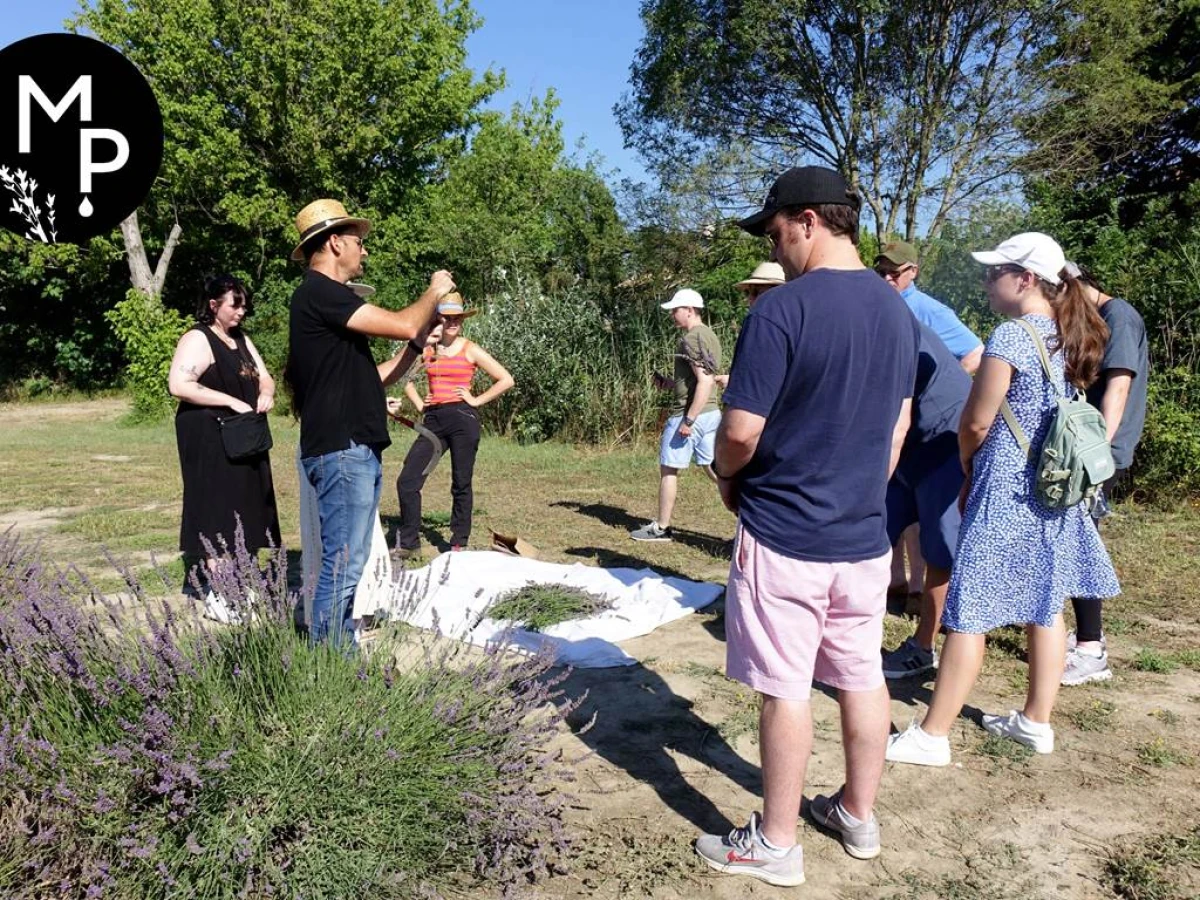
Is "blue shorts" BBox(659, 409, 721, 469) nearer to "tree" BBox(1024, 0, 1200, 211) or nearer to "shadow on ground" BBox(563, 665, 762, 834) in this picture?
"shadow on ground" BBox(563, 665, 762, 834)

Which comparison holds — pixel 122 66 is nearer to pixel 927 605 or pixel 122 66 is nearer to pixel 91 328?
pixel 91 328

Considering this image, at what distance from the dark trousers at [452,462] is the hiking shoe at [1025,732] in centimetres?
402

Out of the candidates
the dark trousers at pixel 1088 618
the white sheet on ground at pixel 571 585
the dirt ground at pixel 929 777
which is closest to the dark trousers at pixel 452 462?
the white sheet on ground at pixel 571 585

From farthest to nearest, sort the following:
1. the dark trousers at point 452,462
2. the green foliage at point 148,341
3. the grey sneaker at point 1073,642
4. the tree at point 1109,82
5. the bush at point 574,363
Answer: the green foliage at point 148,341 → the bush at point 574,363 → the tree at point 1109,82 → the dark trousers at point 452,462 → the grey sneaker at point 1073,642

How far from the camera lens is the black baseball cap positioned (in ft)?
8.17

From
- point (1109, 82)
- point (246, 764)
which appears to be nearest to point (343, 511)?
point (246, 764)

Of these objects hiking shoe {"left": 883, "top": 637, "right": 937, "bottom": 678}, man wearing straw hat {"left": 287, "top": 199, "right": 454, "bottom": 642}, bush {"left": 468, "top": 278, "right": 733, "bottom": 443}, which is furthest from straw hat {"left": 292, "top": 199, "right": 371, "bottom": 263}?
bush {"left": 468, "top": 278, "right": 733, "bottom": 443}

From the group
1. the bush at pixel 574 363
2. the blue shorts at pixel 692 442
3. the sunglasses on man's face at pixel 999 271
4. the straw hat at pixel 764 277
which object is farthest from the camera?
the bush at pixel 574 363

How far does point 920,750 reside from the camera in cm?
347

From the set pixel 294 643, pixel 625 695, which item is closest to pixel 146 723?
pixel 294 643

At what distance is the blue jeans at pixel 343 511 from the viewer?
3.79 meters

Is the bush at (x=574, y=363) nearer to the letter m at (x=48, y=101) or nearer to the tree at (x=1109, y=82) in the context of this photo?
the tree at (x=1109, y=82)

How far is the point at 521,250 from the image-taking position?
21.3 metres

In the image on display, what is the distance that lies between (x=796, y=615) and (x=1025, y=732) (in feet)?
5.36
